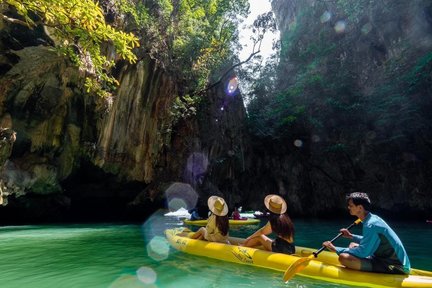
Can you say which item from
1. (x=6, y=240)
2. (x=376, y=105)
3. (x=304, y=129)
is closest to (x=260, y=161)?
(x=304, y=129)

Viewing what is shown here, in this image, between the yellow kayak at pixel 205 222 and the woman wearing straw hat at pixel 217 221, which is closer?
the woman wearing straw hat at pixel 217 221

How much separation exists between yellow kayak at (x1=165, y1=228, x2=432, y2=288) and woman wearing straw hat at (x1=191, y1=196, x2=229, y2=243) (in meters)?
0.25

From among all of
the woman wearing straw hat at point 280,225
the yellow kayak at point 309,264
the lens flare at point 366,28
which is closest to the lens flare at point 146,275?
the yellow kayak at point 309,264

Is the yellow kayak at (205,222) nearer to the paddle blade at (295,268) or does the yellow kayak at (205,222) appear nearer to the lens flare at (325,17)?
the paddle blade at (295,268)

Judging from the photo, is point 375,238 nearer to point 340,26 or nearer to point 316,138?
point 316,138

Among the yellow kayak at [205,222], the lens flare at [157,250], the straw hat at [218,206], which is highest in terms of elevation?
the straw hat at [218,206]

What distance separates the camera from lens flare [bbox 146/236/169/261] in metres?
7.44

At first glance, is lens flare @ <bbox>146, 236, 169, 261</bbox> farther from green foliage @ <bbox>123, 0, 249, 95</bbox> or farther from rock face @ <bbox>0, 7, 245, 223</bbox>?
green foliage @ <bbox>123, 0, 249, 95</bbox>

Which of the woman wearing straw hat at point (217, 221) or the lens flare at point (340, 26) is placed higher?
the lens flare at point (340, 26)

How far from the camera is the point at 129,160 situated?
17.9m

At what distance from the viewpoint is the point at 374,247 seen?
4625mm

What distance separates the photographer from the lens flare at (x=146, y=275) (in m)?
5.27

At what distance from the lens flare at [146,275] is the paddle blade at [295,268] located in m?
2.11

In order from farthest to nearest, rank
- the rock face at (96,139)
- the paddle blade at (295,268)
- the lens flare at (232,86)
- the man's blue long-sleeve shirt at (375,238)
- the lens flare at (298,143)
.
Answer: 1. the lens flare at (298,143)
2. the lens flare at (232,86)
3. the rock face at (96,139)
4. the paddle blade at (295,268)
5. the man's blue long-sleeve shirt at (375,238)
